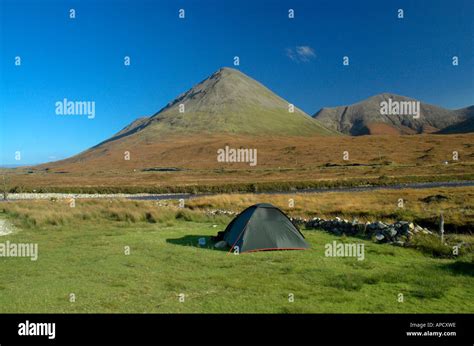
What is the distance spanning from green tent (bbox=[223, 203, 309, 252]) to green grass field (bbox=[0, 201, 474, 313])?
55 cm

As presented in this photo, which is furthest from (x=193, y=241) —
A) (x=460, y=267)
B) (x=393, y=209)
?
(x=393, y=209)

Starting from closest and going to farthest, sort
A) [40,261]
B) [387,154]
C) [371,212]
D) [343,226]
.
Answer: [40,261], [343,226], [371,212], [387,154]

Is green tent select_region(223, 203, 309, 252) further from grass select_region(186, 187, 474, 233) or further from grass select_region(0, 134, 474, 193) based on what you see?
grass select_region(0, 134, 474, 193)

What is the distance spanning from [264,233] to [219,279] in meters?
4.79

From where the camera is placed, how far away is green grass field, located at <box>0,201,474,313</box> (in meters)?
9.62

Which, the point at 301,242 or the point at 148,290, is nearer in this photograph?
the point at 148,290

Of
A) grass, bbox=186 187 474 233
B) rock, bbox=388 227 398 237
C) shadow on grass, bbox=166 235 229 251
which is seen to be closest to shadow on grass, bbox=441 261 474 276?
rock, bbox=388 227 398 237

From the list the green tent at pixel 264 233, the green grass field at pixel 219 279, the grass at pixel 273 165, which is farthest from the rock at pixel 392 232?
the grass at pixel 273 165

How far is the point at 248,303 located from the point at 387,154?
143 meters

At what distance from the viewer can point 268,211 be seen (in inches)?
667

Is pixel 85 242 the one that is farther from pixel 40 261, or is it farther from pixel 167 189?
pixel 167 189

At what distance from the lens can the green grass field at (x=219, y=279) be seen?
9617 mm
